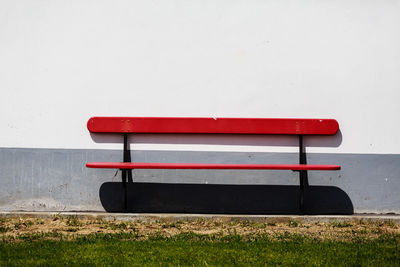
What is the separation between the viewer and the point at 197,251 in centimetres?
491

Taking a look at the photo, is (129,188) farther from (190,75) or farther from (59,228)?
(190,75)

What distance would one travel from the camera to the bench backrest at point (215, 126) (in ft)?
21.4

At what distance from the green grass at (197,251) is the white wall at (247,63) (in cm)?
156

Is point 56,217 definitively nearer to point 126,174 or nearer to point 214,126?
point 126,174

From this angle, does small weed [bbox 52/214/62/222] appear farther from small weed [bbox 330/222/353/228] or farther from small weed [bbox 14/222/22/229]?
small weed [bbox 330/222/353/228]

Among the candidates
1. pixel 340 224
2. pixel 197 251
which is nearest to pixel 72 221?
pixel 197 251

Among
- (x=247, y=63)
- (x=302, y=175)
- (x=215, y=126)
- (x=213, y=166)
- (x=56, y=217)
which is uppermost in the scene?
(x=247, y=63)

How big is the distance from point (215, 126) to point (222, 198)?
0.90 meters

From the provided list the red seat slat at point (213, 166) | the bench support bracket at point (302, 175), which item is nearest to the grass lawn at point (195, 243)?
the bench support bracket at point (302, 175)

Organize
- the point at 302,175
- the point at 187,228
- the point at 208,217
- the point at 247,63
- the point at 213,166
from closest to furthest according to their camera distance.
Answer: the point at 187,228, the point at 213,166, the point at 208,217, the point at 302,175, the point at 247,63

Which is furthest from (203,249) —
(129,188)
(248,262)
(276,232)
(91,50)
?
(91,50)

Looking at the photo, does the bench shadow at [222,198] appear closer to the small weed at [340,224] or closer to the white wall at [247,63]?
the small weed at [340,224]

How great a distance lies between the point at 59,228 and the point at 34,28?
2.54m

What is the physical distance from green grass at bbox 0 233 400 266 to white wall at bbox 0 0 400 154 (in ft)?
5.13
